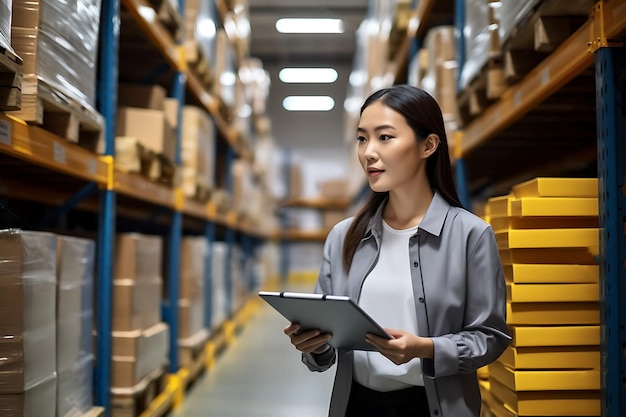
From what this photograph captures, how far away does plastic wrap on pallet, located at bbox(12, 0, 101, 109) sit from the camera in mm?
2713

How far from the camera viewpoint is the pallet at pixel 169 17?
4.71 metres

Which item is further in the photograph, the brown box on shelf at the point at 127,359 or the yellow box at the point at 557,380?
the brown box on shelf at the point at 127,359

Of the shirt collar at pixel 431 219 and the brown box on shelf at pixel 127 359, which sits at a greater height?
the shirt collar at pixel 431 219

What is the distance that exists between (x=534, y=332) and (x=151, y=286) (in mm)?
2653

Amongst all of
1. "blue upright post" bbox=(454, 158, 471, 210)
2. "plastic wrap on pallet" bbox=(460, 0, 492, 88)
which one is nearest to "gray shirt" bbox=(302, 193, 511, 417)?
"plastic wrap on pallet" bbox=(460, 0, 492, 88)

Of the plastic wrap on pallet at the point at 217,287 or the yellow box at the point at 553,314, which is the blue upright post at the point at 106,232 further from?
the plastic wrap on pallet at the point at 217,287

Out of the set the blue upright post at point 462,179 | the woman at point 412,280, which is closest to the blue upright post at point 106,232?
the woman at point 412,280

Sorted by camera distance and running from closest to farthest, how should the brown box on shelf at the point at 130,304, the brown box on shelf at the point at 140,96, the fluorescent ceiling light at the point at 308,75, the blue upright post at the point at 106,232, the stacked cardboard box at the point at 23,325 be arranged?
the stacked cardboard box at the point at 23,325
the blue upright post at the point at 106,232
the brown box on shelf at the point at 130,304
the brown box on shelf at the point at 140,96
the fluorescent ceiling light at the point at 308,75

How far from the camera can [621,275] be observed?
7.61ft

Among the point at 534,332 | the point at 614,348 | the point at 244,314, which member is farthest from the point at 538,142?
the point at 244,314

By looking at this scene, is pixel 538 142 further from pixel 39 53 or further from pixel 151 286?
pixel 39 53

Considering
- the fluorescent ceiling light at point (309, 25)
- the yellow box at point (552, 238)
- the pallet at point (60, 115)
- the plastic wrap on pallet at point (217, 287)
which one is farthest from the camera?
the fluorescent ceiling light at point (309, 25)

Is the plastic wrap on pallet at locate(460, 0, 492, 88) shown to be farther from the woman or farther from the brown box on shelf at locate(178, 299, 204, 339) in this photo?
the brown box on shelf at locate(178, 299, 204, 339)

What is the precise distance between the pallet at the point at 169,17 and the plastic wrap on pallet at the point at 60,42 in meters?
1.27
